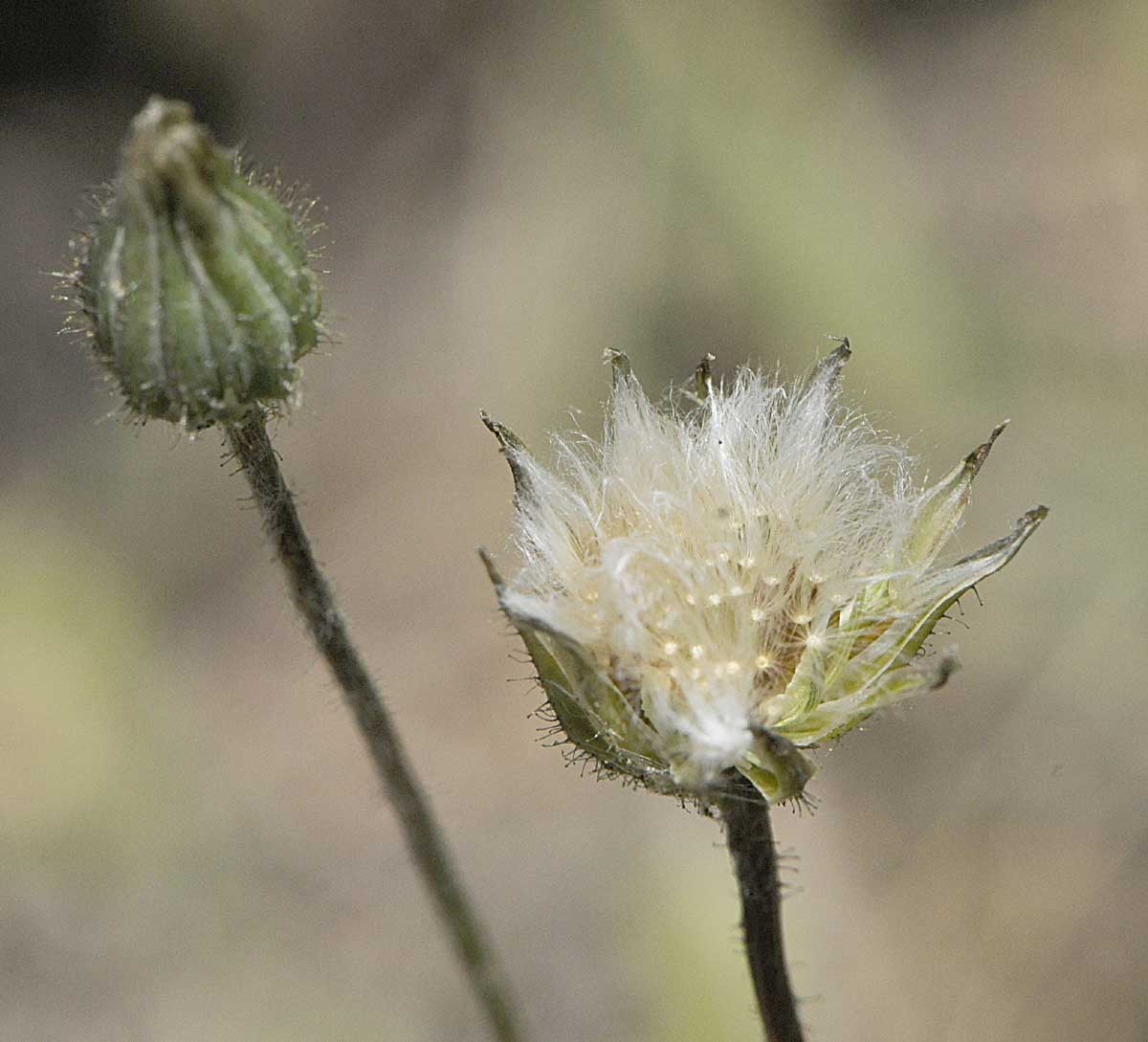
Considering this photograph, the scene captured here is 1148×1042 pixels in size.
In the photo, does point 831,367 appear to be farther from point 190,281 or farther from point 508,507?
point 508,507

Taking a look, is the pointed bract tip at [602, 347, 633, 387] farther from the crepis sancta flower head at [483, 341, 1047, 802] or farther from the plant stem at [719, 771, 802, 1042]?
the plant stem at [719, 771, 802, 1042]

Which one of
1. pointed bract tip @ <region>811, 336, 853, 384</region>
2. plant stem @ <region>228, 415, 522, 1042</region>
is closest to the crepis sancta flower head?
pointed bract tip @ <region>811, 336, 853, 384</region>

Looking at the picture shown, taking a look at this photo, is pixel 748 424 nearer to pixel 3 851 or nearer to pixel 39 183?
pixel 3 851

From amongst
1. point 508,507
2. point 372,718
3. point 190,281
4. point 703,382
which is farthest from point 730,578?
point 508,507

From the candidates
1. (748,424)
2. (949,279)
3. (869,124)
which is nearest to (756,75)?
(869,124)

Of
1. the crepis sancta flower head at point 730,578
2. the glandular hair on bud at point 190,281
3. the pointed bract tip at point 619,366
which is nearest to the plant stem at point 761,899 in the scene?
the crepis sancta flower head at point 730,578
